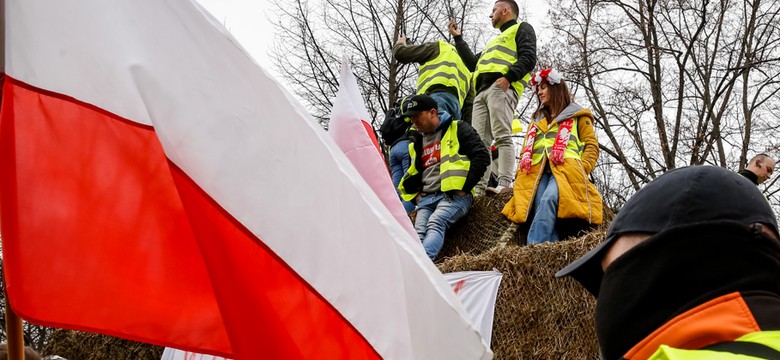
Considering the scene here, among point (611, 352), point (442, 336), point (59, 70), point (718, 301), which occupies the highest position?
point (59, 70)

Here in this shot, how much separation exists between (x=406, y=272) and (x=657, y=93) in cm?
1329

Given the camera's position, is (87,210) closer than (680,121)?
Yes

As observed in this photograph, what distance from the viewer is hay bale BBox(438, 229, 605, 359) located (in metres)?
5.86

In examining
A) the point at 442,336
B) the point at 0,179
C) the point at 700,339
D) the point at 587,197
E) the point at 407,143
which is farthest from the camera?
the point at 407,143

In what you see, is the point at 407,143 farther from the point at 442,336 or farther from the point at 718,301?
the point at 718,301

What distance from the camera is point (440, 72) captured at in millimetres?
8656

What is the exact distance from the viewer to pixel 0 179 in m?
2.70

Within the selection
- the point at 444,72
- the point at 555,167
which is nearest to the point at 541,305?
the point at 555,167

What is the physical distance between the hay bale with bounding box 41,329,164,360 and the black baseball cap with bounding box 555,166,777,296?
737 cm

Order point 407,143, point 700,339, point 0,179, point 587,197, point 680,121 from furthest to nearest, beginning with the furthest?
point 680,121, point 407,143, point 587,197, point 0,179, point 700,339

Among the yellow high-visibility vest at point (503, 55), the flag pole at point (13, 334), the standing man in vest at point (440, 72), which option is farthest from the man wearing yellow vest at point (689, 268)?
the standing man in vest at point (440, 72)

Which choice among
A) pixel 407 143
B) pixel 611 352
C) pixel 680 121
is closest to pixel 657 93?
pixel 680 121

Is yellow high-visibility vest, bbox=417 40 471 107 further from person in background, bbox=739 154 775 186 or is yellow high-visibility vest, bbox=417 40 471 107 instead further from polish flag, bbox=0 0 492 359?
polish flag, bbox=0 0 492 359

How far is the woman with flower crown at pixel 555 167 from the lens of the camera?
685cm
